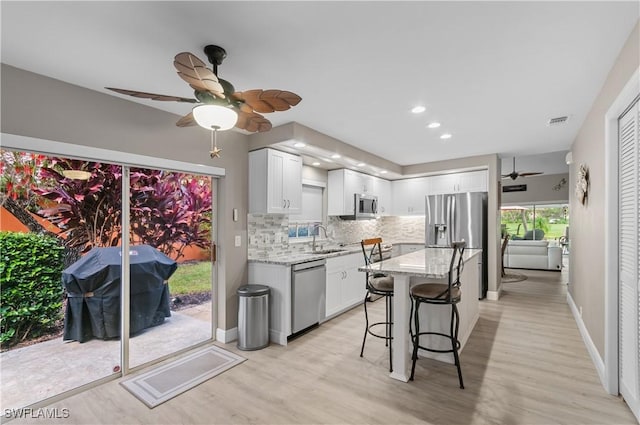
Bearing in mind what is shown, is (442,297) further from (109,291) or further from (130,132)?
(130,132)

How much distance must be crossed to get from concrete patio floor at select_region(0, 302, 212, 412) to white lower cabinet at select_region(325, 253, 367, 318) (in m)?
1.93

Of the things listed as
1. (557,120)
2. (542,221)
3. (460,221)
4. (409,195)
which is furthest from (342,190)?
(542,221)

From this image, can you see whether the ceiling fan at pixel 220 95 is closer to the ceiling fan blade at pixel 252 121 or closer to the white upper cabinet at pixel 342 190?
the ceiling fan blade at pixel 252 121

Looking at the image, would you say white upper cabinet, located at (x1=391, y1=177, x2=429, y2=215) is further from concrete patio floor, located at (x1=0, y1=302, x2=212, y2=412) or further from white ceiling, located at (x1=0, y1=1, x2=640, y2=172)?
concrete patio floor, located at (x1=0, y1=302, x2=212, y2=412)

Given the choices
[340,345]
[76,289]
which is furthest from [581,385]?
[76,289]

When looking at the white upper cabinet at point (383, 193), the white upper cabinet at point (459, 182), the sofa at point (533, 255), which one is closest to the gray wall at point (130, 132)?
the white upper cabinet at point (383, 193)

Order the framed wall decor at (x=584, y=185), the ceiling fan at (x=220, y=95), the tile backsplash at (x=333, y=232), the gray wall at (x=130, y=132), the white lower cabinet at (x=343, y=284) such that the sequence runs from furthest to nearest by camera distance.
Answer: the white lower cabinet at (x=343, y=284)
the tile backsplash at (x=333, y=232)
the framed wall decor at (x=584, y=185)
the gray wall at (x=130, y=132)
the ceiling fan at (x=220, y=95)

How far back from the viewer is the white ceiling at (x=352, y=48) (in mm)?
1670

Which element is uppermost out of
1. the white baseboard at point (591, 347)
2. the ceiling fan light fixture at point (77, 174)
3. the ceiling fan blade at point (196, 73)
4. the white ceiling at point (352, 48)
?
the white ceiling at point (352, 48)

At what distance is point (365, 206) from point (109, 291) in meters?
4.04

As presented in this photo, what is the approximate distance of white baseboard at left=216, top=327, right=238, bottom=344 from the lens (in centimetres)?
353

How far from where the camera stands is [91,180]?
267 cm

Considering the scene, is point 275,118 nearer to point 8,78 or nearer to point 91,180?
point 91,180

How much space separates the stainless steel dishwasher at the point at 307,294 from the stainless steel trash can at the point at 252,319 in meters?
0.33
